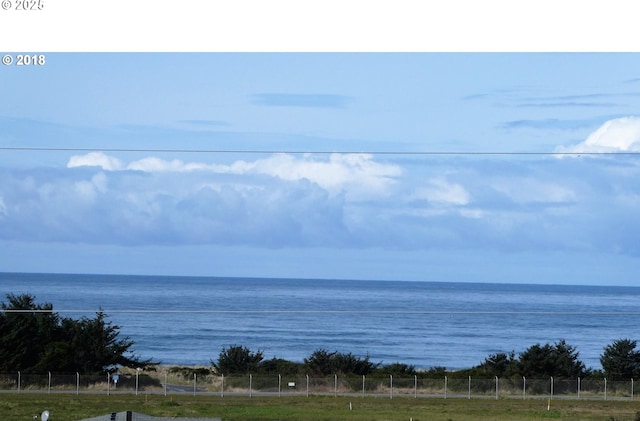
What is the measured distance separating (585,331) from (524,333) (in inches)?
199

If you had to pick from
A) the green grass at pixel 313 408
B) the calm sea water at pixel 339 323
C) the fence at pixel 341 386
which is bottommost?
the green grass at pixel 313 408

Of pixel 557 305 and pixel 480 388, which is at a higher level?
pixel 557 305

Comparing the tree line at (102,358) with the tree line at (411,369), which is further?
the tree line at (411,369)

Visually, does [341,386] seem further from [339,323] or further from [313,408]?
[339,323]

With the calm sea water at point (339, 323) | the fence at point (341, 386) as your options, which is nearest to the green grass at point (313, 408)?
the fence at point (341, 386)

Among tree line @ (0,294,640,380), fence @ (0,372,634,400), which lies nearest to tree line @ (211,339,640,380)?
tree line @ (0,294,640,380)

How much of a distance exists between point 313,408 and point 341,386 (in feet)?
21.0

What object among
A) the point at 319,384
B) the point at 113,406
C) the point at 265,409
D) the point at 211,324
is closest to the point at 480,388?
the point at 319,384

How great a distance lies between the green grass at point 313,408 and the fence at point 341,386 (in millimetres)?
1292

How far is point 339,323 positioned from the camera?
98.2 m

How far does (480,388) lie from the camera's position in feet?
132

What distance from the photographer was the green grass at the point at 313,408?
30.8 m

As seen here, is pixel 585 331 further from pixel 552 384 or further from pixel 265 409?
pixel 265 409

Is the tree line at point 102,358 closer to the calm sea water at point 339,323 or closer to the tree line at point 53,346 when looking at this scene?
the tree line at point 53,346
